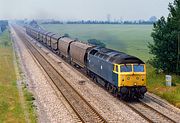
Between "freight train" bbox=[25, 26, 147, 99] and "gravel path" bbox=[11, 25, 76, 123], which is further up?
"freight train" bbox=[25, 26, 147, 99]

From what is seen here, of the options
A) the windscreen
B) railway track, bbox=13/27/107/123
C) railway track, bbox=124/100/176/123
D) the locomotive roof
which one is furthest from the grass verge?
railway track, bbox=13/27/107/123

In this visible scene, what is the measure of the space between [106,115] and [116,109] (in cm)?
190

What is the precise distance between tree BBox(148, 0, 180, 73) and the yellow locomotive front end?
9.23 meters

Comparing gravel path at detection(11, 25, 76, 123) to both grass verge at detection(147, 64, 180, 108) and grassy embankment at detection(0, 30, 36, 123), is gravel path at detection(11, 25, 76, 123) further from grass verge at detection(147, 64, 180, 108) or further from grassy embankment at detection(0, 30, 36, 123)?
grass verge at detection(147, 64, 180, 108)

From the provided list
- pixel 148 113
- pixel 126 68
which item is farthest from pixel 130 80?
pixel 148 113

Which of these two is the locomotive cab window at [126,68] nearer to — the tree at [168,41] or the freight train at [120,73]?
the freight train at [120,73]

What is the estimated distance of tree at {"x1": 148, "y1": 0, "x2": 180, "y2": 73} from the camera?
36.3m

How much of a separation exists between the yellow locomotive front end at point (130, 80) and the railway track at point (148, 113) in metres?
0.90

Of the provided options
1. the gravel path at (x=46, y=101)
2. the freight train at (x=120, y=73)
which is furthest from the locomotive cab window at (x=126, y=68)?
the gravel path at (x=46, y=101)

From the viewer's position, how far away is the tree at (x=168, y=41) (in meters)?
36.3

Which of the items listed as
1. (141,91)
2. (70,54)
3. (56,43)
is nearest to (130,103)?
(141,91)

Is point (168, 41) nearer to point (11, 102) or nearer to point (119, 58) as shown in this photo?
point (119, 58)

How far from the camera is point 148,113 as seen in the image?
24531mm

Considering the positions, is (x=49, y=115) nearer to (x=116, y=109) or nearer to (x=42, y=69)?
(x=116, y=109)
